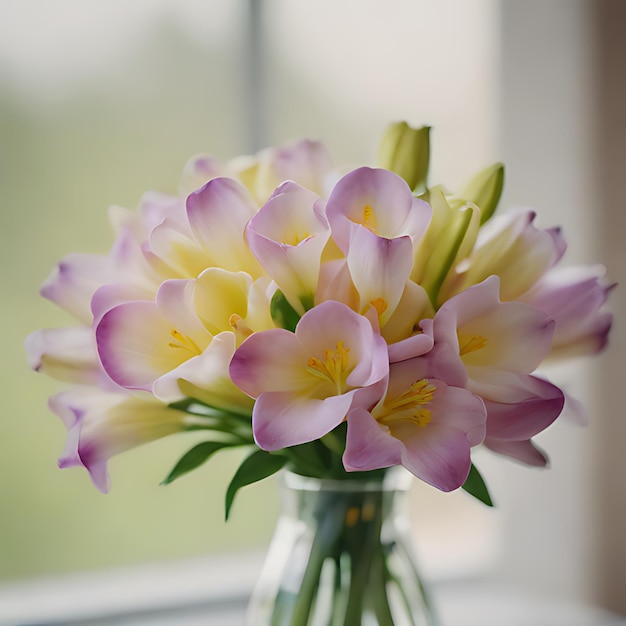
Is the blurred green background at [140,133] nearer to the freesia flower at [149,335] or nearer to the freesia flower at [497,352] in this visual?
the freesia flower at [149,335]

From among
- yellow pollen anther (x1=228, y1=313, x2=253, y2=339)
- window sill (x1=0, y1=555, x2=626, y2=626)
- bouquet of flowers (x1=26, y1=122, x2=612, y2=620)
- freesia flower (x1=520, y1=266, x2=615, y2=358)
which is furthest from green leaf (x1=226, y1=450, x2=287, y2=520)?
window sill (x1=0, y1=555, x2=626, y2=626)

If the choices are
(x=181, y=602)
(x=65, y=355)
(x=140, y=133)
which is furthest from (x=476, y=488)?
(x=140, y=133)

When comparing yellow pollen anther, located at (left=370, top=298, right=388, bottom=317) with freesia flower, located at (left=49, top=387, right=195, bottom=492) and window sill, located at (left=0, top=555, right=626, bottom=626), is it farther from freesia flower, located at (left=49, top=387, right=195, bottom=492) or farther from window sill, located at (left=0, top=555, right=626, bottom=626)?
window sill, located at (left=0, top=555, right=626, bottom=626)

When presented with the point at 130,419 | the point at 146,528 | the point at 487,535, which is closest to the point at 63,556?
the point at 146,528

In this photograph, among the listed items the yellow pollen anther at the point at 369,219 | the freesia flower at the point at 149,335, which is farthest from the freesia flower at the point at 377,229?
the freesia flower at the point at 149,335

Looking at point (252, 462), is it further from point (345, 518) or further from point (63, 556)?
point (63, 556)

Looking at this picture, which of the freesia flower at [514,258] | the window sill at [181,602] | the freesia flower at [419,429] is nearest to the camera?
the freesia flower at [419,429]

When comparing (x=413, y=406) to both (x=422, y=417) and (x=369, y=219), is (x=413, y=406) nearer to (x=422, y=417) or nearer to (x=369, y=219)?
(x=422, y=417)
